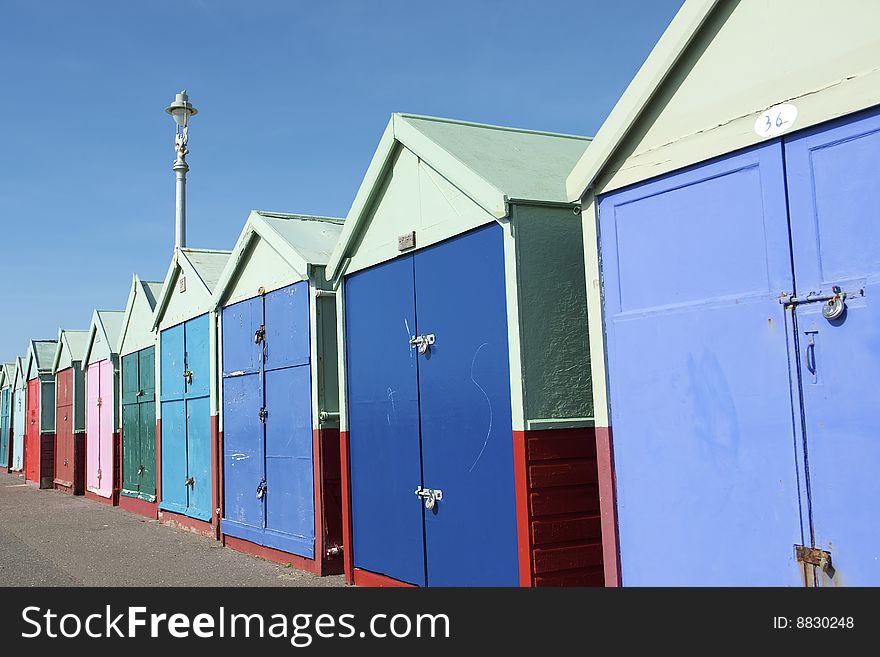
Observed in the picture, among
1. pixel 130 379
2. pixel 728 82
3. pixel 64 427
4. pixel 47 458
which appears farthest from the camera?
pixel 47 458

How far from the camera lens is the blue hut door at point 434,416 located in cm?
599

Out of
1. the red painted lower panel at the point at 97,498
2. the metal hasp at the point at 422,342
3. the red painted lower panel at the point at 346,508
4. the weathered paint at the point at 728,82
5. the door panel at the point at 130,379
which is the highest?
the weathered paint at the point at 728,82

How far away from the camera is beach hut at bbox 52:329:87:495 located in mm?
20078

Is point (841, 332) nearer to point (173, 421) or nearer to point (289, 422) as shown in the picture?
point (289, 422)

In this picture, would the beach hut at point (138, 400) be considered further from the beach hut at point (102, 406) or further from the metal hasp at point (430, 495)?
the metal hasp at point (430, 495)

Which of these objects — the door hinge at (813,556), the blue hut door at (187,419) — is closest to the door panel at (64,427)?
the blue hut door at (187,419)

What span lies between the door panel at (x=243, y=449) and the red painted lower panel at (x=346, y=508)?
2214mm

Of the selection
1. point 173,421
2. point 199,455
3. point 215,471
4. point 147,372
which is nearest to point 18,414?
point 147,372

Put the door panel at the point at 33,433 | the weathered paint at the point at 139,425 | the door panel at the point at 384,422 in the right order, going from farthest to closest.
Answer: the door panel at the point at 33,433 → the weathered paint at the point at 139,425 → the door panel at the point at 384,422

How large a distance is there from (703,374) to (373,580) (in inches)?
158

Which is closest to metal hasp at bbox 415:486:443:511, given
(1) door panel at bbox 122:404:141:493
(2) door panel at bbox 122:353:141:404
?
(1) door panel at bbox 122:404:141:493

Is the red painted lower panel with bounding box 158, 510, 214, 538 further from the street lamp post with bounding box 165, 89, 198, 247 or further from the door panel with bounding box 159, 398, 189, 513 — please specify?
the street lamp post with bounding box 165, 89, 198, 247

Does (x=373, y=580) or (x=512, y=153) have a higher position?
(x=512, y=153)

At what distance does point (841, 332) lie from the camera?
3967 millimetres
